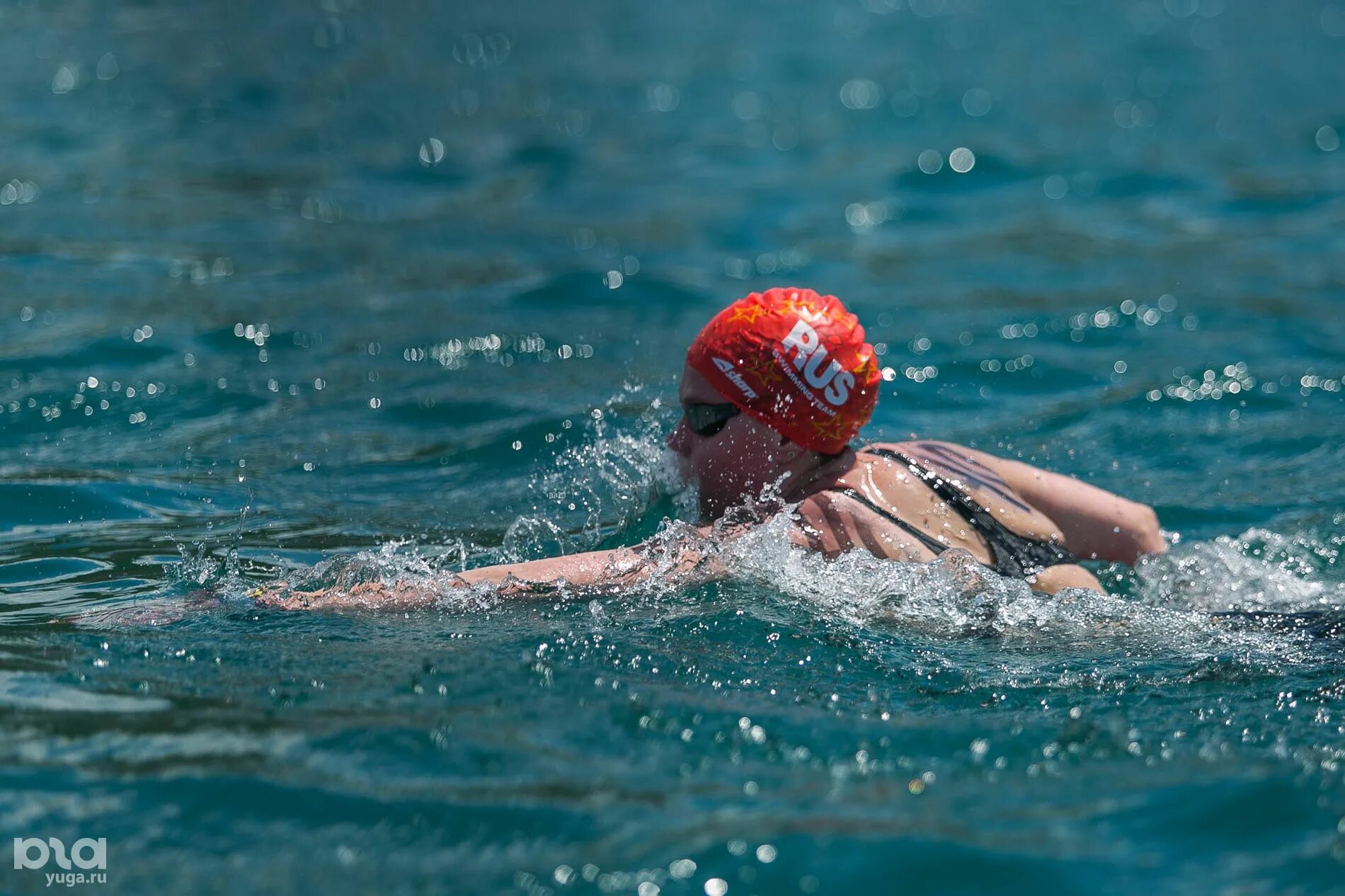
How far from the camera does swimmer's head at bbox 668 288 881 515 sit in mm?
5207

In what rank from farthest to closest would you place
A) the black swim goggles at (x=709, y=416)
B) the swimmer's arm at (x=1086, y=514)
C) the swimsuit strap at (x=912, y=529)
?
1. the swimmer's arm at (x=1086, y=514)
2. the black swim goggles at (x=709, y=416)
3. the swimsuit strap at (x=912, y=529)

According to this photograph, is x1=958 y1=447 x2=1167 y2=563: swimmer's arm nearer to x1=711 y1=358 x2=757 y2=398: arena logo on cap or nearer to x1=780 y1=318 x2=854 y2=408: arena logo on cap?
x1=780 y1=318 x2=854 y2=408: arena logo on cap

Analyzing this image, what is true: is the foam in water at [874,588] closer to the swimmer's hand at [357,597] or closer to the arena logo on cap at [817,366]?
the swimmer's hand at [357,597]

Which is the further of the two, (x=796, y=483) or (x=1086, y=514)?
(x=1086, y=514)

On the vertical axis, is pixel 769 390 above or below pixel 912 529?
above

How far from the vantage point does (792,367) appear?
5199 mm

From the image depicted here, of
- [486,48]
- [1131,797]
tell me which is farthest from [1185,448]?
[486,48]

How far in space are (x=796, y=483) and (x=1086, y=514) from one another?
4.26ft

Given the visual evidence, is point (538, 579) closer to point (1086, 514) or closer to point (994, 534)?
point (994, 534)

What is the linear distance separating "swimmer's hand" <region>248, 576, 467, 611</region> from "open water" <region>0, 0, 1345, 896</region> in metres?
0.10

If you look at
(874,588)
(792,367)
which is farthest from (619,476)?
(874,588)

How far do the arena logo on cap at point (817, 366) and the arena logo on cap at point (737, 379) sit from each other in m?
0.16

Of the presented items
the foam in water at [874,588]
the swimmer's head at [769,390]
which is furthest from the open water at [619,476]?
the swimmer's head at [769,390]

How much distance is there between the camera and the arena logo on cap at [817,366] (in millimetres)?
5203
